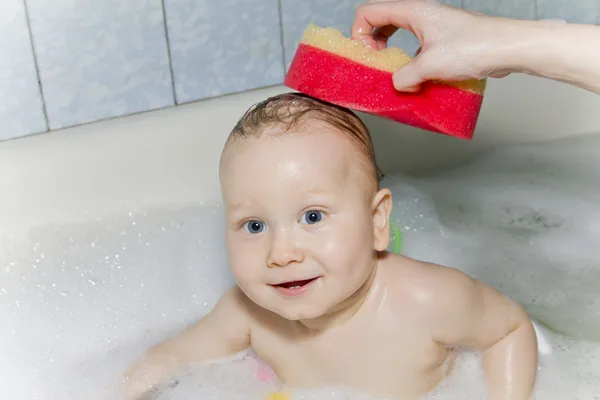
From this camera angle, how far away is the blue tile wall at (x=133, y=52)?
1424 mm

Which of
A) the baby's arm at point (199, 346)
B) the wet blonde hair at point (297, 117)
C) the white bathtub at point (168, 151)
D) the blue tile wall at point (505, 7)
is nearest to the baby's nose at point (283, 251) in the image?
the wet blonde hair at point (297, 117)

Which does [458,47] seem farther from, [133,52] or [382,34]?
[133,52]

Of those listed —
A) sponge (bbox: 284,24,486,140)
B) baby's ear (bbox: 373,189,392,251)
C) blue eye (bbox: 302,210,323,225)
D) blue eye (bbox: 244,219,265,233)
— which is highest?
sponge (bbox: 284,24,486,140)

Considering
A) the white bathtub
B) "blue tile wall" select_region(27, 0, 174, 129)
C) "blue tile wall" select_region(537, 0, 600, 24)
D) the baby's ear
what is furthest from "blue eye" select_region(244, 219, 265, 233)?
"blue tile wall" select_region(537, 0, 600, 24)

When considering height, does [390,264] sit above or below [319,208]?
below

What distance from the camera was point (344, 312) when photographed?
1.07 m

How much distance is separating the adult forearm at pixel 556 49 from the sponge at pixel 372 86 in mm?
60

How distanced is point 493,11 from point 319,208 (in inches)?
36.3

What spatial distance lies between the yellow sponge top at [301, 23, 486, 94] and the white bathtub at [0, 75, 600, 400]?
0.55 meters

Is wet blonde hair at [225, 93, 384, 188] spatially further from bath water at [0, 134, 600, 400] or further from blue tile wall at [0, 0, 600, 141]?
blue tile wall at [0, 0, 600, 141]

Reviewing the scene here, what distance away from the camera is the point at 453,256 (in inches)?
58.3

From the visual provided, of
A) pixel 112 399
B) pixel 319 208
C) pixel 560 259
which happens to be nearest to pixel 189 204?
pixel 112 399

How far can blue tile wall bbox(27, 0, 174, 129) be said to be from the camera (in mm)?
1426

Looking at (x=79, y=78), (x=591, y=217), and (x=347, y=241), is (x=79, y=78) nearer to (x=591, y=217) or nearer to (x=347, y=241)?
(x=347, y=241)
